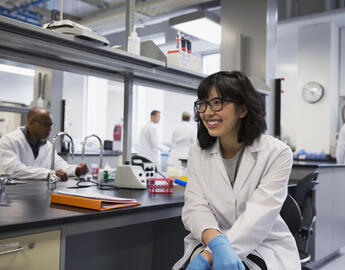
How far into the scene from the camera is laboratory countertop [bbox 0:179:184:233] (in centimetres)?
114

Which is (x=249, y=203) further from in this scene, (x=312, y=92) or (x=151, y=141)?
(x=312, y=92)

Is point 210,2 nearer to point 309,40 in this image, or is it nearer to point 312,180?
point 309,40

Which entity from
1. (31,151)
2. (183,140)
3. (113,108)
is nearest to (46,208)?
(31,151)

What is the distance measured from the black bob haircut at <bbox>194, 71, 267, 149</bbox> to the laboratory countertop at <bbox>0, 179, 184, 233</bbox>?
47 centimetres

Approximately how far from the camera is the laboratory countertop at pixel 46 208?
44.8 inches

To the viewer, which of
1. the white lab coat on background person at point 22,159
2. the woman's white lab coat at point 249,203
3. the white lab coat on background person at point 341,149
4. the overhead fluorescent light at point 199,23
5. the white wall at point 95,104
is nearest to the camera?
the woman's white lab coat at point 249,203

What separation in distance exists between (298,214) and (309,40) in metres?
5.10

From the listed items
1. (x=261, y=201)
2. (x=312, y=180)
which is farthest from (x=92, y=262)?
(x=312, y=180)

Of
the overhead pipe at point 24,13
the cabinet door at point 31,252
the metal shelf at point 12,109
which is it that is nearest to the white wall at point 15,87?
the overhead pipe at point 24,13

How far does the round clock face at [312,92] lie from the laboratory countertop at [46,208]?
16.1 ft

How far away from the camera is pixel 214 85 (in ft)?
4.73

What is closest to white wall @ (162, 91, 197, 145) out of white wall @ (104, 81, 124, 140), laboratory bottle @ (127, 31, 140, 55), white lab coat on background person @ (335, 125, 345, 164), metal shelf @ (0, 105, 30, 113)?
white wall @ (104, 81, 124, 140)

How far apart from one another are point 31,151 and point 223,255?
1.98 meters

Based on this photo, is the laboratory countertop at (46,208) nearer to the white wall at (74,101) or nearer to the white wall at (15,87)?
the white wall at (74,101)
